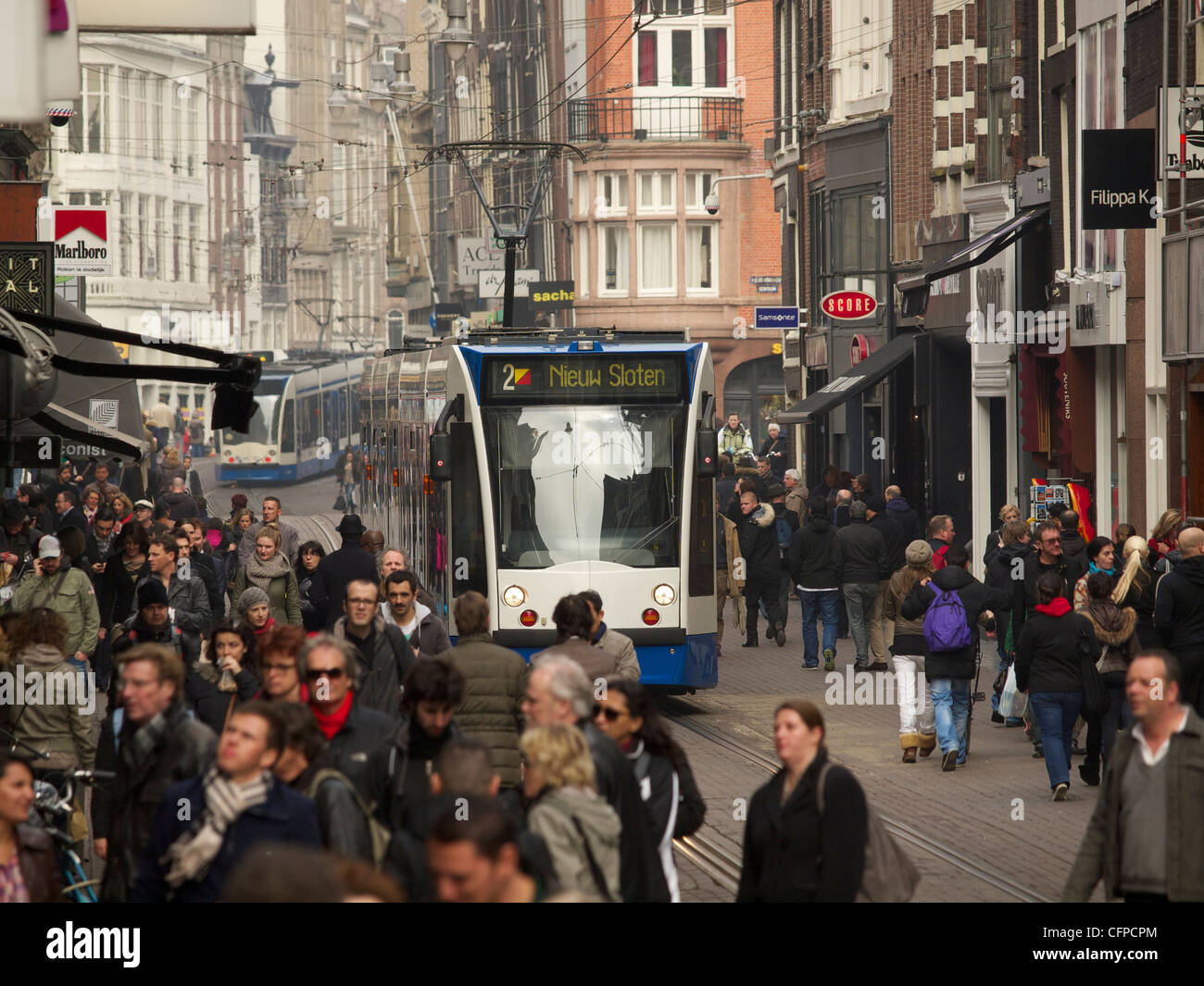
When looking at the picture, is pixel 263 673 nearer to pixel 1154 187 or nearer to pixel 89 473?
pixel 1154 187

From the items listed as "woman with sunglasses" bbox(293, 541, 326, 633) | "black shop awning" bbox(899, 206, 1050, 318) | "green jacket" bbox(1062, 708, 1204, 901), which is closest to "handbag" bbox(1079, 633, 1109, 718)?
"woman with sunglasses" bbox(293, 541, 326, 633)

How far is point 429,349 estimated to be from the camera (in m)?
20.8

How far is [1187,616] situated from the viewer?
12.9 m

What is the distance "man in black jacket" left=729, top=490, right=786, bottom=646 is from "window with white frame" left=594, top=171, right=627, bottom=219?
3501 centimetres

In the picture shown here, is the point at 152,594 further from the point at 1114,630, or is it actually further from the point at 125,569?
the point at 1114,630

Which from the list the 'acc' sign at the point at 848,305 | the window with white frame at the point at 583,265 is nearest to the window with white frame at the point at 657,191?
the window with white frame at the point at 583,265

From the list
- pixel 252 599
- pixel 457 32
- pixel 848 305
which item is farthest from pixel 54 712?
pixel 457 32

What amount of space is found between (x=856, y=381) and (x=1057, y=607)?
20.0m

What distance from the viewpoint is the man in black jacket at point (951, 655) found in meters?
14.7

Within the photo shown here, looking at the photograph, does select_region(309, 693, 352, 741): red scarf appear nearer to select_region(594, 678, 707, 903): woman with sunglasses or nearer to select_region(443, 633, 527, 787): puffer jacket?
select_region(594, 678, 707, 903): woman with sunglasses

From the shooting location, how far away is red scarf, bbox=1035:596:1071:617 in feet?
43.9

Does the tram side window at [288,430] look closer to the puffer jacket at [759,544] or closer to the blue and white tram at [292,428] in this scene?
the blue and white tram at [292,428]

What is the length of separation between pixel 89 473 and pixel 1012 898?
87.2 ft
